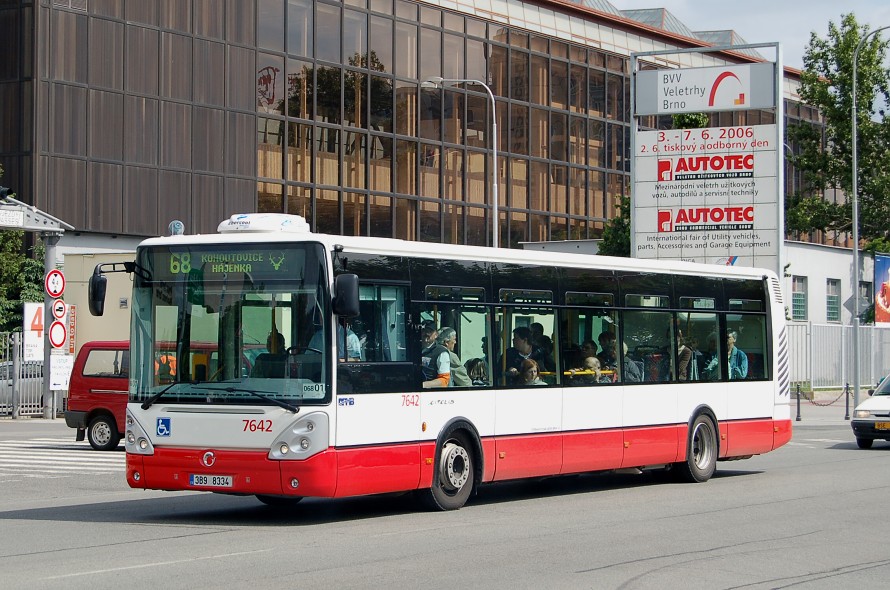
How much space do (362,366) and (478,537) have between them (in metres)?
2.12

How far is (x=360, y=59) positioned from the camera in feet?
168

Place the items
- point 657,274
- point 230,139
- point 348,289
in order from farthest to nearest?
point 230,139
point 657,274
point 348,289

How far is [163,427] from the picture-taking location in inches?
527

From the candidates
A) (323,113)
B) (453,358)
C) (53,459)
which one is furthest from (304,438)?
(323,113)

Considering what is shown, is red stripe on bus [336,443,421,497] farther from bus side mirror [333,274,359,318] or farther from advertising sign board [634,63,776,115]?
advertising sign board [634,63,776,115]

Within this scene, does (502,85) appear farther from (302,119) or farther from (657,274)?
(657,274)

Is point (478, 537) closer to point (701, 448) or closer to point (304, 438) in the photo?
point (304, 438)

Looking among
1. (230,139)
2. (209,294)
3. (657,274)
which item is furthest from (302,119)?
(209,294)

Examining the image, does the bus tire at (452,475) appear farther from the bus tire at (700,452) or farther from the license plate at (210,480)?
the bus tire at (700,452)

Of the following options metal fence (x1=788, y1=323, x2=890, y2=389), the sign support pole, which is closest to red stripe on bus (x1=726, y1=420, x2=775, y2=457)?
the sign support pole

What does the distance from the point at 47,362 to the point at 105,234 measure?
9.93 m

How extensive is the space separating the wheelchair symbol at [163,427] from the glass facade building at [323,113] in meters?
31.2

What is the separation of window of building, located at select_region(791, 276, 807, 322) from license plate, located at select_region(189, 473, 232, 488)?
41998 mm

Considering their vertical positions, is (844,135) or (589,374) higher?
(844,135)
